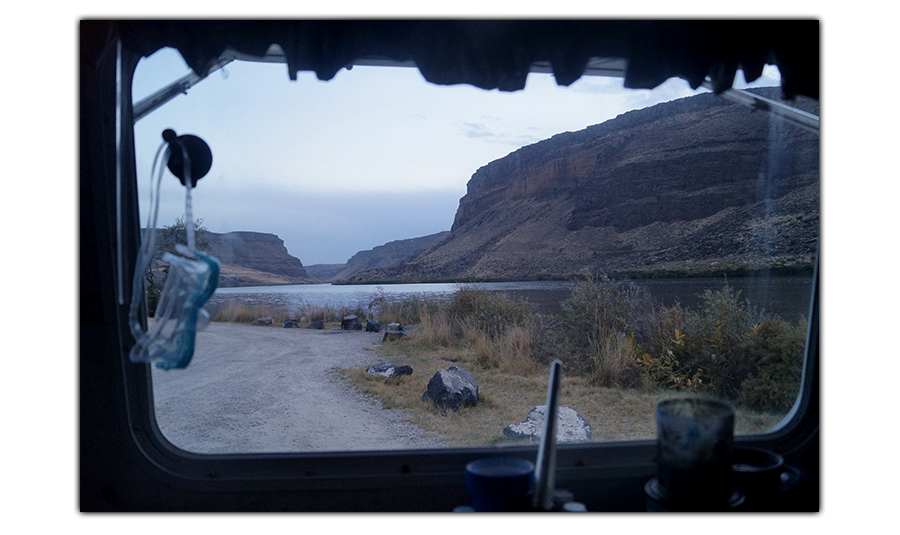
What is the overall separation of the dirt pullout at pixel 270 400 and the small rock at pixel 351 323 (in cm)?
92

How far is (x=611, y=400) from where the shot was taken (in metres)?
4.13

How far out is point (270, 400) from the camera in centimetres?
441

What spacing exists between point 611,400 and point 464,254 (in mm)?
6856

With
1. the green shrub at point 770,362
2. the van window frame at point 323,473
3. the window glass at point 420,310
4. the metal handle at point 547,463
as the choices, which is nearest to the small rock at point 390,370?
the window glass at point 420,310

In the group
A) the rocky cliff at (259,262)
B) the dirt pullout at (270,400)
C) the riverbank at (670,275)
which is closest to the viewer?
the riverbank at (670,275)

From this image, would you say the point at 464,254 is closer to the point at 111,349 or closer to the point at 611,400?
the point at 611,400

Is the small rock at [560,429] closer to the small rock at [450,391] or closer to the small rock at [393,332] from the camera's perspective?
the small rock at [450,391]

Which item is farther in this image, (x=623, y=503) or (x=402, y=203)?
(x=402, y=203)

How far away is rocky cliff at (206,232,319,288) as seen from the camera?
3.71 meters

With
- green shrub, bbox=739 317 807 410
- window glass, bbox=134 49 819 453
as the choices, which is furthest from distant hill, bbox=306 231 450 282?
green shrub, bbox=739 317 807 410

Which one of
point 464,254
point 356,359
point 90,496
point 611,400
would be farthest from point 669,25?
point 464,254

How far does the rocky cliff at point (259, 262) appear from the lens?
371 cm

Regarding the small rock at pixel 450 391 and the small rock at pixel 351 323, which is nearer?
the small rock at pixel 450 391

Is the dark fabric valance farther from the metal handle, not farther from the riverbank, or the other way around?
the riverbank
